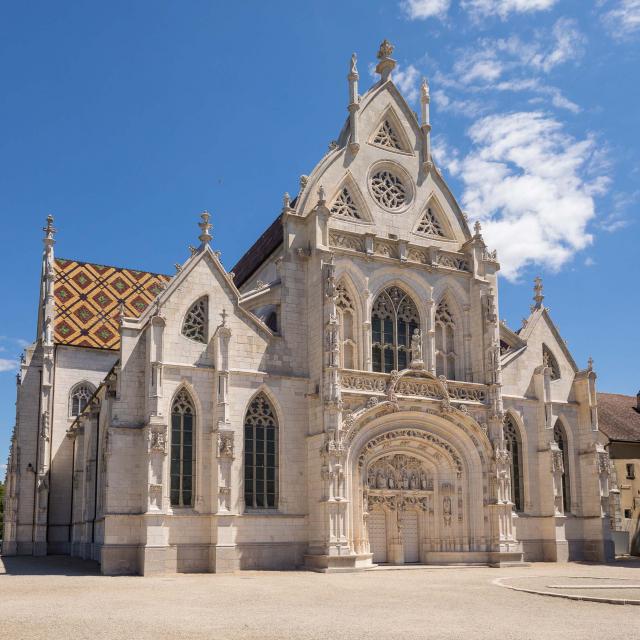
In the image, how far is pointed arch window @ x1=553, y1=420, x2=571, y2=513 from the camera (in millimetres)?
33281

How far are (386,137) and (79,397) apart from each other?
2043cm

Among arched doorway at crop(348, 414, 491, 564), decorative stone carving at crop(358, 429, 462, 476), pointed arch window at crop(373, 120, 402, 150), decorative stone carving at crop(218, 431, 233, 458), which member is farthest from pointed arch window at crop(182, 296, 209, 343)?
pointed arch window at crop(373, 120, 402, 150)

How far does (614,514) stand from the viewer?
1545 inches

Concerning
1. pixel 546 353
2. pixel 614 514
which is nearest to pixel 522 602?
pixel 546 353

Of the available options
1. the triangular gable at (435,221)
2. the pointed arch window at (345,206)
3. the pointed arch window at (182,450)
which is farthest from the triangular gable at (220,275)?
the triangular gable at (435,221)

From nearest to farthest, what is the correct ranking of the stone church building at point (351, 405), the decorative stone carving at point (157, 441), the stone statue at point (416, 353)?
the decorative stone carving at point (157, 441) → the stone church building at point (351, 405) → the stone statue at point (416, 353)

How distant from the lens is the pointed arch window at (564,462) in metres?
33.3

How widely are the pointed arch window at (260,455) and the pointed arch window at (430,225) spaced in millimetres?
9860

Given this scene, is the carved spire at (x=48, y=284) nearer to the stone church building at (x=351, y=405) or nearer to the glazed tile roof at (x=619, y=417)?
the stone church building at (x=351, y=405)

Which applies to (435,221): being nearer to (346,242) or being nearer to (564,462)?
(346,242)

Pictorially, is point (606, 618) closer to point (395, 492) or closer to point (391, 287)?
point (395, 492)

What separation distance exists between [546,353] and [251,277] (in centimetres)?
1304

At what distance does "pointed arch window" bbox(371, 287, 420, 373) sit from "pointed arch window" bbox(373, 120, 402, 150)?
616 cm

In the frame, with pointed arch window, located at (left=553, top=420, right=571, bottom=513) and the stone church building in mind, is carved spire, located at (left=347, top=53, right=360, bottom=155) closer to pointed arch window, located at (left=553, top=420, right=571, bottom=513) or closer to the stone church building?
the stone church building
